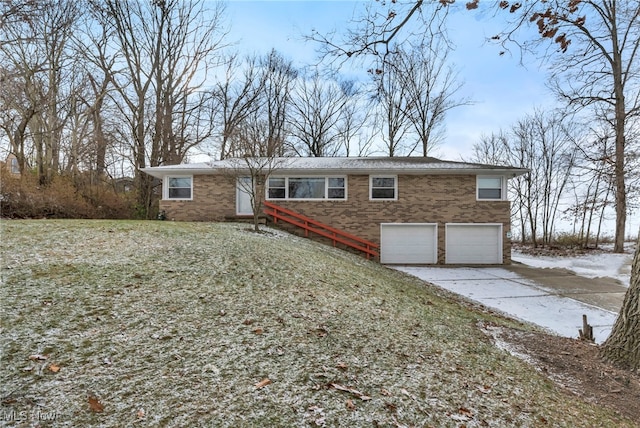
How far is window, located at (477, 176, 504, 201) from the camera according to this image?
13977mm

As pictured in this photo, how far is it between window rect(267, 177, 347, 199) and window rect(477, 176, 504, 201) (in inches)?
233

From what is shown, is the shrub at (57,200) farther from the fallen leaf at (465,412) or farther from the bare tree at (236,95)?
the fallen leaf at (465,412)

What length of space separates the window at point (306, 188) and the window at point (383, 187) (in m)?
1.25

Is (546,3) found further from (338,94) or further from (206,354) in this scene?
(338,94)

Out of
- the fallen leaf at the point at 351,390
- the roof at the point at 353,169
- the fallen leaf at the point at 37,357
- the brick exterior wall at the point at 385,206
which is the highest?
the roof at the point at 353,169

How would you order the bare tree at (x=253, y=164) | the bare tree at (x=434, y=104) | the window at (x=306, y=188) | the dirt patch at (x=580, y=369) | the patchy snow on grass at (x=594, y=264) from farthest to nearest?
1. the bare tree at (x=434, y=104)
2. the window at (x=306, y=188)
3. the patchy snow on grass at (x=594, y=264)
4. the bare tree at (x=253, y=164)
5. the dirt patch at (x=580, y=369)

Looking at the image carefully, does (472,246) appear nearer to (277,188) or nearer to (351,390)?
(277,188)

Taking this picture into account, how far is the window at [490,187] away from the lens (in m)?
14.0

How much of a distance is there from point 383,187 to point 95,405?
12856 millimetres

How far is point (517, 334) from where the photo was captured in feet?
16.8

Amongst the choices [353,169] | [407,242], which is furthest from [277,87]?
[407,242]

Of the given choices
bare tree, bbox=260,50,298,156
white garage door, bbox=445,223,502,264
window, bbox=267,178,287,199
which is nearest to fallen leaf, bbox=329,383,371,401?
window, bbox=267,178,287,199

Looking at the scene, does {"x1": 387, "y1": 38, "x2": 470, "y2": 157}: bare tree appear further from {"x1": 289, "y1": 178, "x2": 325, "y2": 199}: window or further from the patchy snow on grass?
the patchy snow on grass

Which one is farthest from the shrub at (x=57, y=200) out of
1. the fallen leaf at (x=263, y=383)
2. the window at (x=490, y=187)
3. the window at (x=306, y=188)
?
the window at (x=490, y=187)
